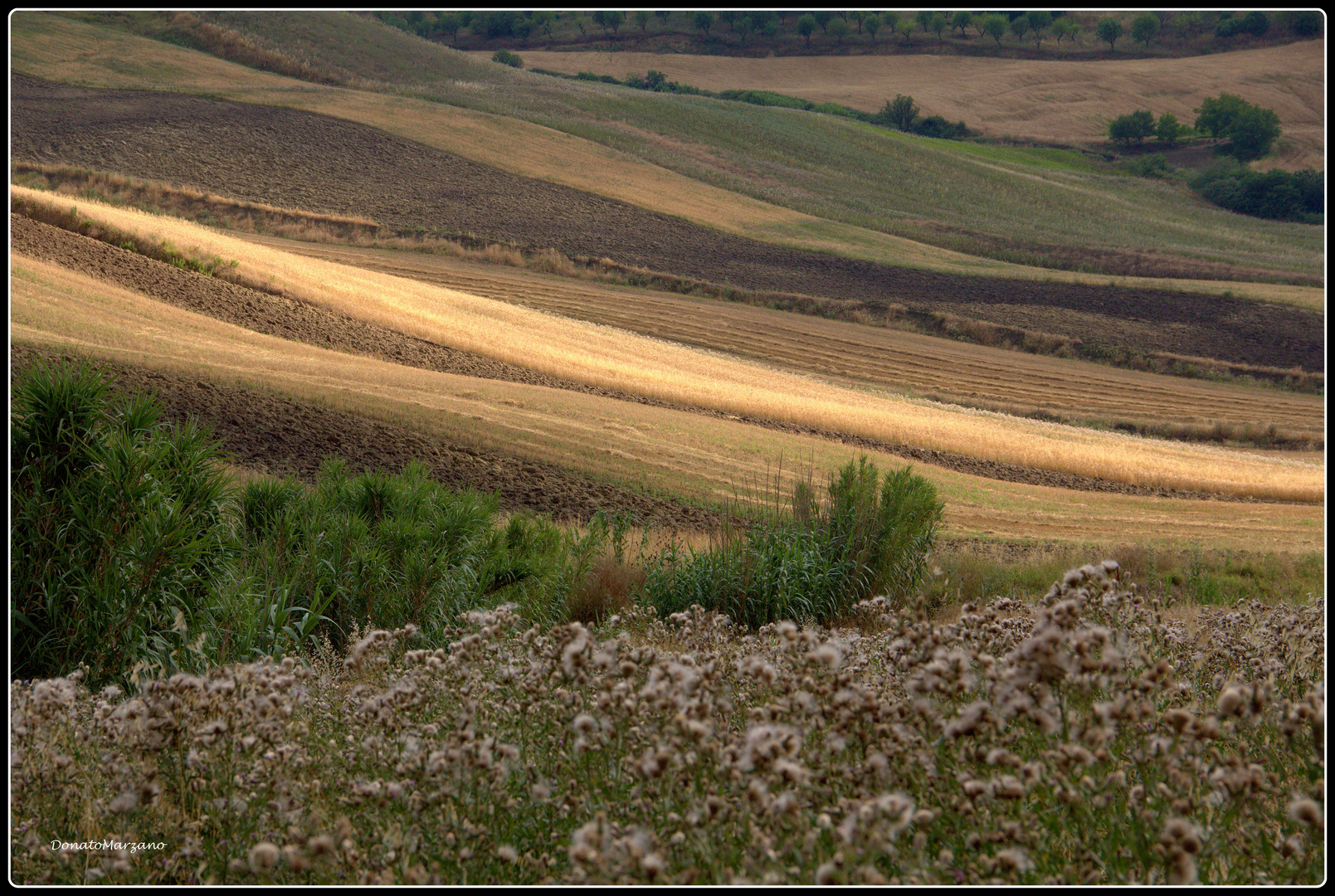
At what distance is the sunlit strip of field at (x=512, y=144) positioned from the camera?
5162 cm

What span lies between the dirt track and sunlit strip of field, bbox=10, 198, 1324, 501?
600 inches

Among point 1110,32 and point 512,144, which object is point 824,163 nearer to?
point 512,144

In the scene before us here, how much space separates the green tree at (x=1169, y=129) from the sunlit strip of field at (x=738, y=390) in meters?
87.7

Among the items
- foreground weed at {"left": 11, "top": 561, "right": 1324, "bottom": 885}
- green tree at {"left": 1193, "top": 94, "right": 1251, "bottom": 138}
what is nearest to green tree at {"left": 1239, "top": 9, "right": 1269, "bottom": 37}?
green tree at {"left": 1193, "top": 94, "right": 1251, "bottom": 138}

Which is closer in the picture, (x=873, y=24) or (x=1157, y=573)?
(x=1157, y=573)

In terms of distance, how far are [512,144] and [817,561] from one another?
5492cm

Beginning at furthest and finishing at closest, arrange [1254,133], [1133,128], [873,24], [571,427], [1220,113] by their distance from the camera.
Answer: [873,24] → [1133,128] → [1220,113] → [1254,133] → [571,427]

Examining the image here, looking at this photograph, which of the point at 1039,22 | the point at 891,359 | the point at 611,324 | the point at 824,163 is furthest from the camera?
the point at 1039,22

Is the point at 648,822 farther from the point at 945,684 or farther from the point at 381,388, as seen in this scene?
the point at 381,388

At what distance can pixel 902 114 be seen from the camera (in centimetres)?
10281

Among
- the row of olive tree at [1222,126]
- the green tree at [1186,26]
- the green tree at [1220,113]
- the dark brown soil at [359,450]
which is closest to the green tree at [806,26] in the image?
the row of olive tree at [1222,126]

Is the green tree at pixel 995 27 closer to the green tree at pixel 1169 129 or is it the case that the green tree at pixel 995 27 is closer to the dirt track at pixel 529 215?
the green tree at pixel 1169 129

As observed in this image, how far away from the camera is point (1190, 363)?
3950 cm

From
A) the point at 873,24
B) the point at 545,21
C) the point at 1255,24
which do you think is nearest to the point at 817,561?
the point at 545,21
